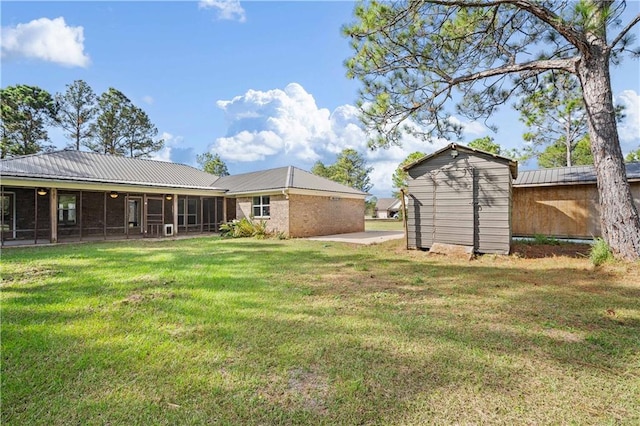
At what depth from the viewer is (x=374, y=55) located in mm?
8320

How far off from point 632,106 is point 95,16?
71.4 feet

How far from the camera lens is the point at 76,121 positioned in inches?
1150

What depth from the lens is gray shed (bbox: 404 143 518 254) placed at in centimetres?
898

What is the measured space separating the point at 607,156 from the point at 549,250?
3.44 metres

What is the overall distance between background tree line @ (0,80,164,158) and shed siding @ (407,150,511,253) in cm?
3195

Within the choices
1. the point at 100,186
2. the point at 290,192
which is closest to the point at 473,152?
the point at 290,192

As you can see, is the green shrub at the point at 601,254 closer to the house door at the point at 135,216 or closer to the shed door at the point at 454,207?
the shed door at the point at 454,207

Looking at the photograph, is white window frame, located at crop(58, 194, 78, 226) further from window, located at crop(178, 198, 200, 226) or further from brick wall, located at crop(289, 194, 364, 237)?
brick wall, located at crop(289, 194, 364, 237)

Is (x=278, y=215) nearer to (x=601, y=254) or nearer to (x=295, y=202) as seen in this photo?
(x=295, y=202)

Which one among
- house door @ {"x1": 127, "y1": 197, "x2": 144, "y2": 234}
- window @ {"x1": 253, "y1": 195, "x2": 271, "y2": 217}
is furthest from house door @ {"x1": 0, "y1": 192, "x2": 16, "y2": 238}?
window @ {"x1": 253, "y1": 195, "x2": 271, "y2": 217}

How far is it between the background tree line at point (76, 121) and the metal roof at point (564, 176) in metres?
34.1

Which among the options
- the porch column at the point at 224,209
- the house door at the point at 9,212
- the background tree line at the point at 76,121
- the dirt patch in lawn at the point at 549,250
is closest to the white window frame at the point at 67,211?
the house door at the point at 9,212

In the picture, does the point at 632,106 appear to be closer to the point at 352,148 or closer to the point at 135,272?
the point at 135,272

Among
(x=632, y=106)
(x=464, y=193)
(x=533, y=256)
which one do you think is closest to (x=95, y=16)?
(x=464, y=193)
